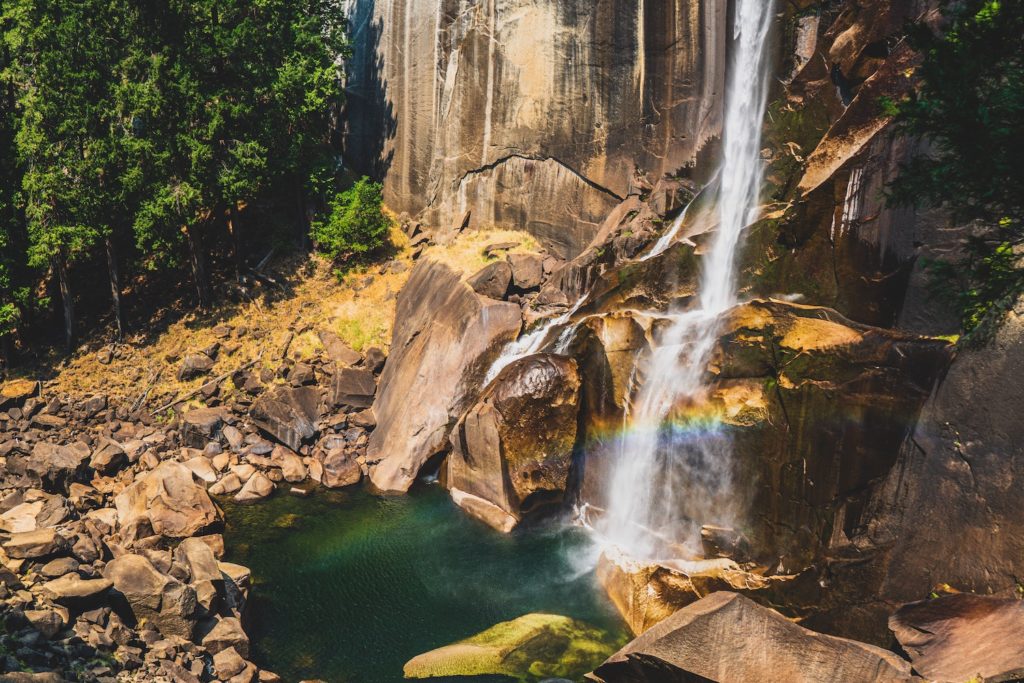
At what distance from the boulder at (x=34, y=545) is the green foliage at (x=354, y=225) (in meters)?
20.1

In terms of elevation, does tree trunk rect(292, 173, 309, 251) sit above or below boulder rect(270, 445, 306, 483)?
above

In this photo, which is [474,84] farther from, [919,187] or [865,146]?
[919,187]

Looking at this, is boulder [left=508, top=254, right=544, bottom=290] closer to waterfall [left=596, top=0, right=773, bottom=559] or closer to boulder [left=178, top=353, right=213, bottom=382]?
waterfall [left=596, top=0, right=773, bottom=559]

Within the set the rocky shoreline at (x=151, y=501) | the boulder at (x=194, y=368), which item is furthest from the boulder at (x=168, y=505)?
the boulder at (x=194, y=368)

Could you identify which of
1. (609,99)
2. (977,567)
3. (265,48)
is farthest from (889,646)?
(265,48)

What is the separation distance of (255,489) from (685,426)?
14353mm

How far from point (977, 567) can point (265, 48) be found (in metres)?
31.2

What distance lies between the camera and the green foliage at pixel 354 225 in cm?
3462

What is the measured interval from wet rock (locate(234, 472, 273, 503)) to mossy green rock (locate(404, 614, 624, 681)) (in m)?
10.7

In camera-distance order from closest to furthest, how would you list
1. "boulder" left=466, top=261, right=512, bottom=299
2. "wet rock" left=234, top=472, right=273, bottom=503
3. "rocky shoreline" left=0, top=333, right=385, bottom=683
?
"rocky shoreline" left=0, top=333, right=385, bottom=683
"wet rock" left=234, top=472, right=273, bottom=503
"boulder" left=466, top=261, right=512, bottom=299

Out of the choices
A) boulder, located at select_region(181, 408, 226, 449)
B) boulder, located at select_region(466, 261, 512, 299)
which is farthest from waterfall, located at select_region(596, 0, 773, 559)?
boulder, located at select_region(181, 408, 226, 449)

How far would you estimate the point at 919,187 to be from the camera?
38.9ft

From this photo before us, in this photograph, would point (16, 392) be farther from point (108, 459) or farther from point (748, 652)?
point (748, 652)

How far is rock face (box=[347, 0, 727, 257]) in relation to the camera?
2719cm
